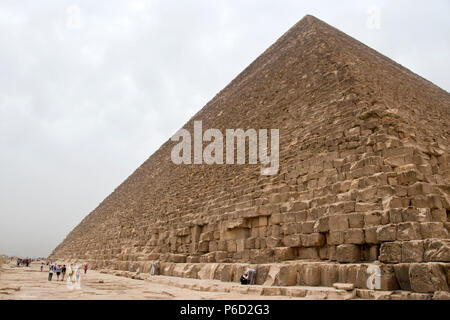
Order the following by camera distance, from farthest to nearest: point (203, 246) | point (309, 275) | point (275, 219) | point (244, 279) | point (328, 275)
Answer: point (203, 246)
point (275, 219)
point (244, 279)
point (309, 275)
point (328, 275)

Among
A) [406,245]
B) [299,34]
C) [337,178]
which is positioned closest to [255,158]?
[337,178]

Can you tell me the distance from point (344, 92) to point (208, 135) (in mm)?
8360

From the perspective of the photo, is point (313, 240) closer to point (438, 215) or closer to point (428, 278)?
point (438, 215)

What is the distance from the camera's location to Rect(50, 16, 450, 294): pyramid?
5.16m

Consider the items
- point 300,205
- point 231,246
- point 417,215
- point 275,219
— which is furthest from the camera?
point 231,246

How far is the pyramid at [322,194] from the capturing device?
16.9 ft

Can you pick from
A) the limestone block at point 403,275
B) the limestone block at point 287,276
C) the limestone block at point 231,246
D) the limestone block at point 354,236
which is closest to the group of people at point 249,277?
the limestone block at point 287,276

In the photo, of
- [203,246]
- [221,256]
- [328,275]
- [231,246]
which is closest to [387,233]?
[328,275]

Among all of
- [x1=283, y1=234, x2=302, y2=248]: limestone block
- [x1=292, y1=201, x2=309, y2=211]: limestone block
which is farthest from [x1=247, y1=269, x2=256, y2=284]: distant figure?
[x1=292, y1=201, x2=309, y2=211]: limestone block

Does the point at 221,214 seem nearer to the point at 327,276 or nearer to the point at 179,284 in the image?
→ the point at 179,284

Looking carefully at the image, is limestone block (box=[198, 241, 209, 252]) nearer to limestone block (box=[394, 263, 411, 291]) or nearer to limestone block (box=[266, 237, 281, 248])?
limestone block (box=[266, 237, 281, 248])

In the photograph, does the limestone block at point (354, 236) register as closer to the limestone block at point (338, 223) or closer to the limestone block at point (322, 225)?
the limestone block at point (338, 223)

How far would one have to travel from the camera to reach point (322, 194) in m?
6.75

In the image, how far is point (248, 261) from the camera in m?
7.68
